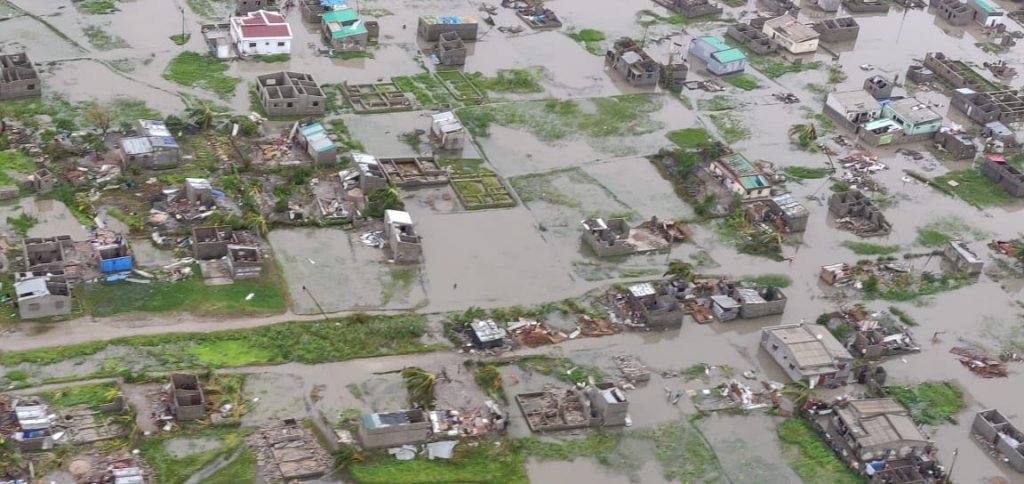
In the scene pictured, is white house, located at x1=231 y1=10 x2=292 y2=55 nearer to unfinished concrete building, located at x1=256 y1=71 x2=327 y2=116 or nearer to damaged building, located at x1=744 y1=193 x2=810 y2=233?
unfinished concrete building, located at x1=256 y1=71 x2=327 y2=116

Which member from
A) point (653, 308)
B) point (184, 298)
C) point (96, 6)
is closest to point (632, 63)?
point (653, 308)

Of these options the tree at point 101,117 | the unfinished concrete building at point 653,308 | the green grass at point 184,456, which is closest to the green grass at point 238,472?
the green grass at point 184,456

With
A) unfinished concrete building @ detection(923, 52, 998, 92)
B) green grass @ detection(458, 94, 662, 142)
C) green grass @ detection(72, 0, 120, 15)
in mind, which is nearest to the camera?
green grass @ detection(458, 94, 662, 142)

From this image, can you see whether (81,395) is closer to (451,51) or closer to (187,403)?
(187,403)

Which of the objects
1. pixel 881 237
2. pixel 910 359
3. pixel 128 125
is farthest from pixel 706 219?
pixel 128 125

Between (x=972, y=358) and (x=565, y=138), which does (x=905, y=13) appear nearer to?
(x=565, y=138)

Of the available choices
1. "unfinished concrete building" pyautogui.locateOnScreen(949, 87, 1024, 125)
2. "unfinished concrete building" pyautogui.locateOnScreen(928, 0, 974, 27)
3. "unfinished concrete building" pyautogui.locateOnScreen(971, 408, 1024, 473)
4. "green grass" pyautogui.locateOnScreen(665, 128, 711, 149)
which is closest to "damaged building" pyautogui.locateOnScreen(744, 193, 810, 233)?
"green grass" pyautogui.locateOnScreen(665, 128, 711, 149)
